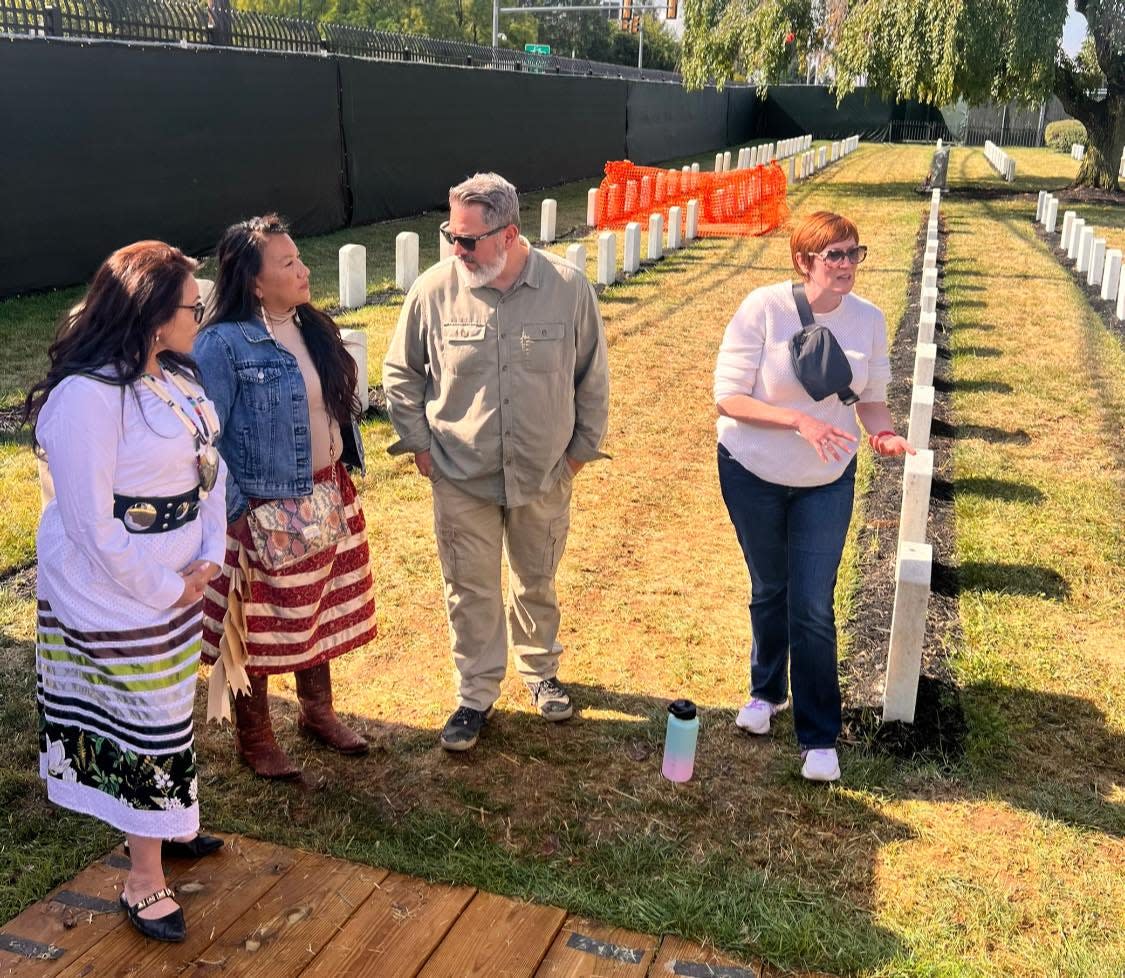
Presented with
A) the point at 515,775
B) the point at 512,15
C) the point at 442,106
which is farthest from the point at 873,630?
the point at 512,15

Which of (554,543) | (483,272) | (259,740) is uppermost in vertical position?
(483,272)

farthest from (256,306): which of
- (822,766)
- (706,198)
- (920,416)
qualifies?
(706,198)

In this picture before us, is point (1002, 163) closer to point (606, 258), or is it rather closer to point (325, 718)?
point (606, 258)

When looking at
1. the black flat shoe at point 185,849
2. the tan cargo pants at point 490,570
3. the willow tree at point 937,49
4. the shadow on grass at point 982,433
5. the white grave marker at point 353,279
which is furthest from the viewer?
the willow tree at point 937,49

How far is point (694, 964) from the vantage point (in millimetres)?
3168

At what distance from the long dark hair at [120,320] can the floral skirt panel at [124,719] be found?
0.56 metres

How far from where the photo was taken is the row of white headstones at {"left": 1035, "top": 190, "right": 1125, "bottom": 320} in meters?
13.8

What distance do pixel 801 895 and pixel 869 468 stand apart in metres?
4.79

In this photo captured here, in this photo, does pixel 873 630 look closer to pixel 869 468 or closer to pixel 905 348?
pixel 869 468

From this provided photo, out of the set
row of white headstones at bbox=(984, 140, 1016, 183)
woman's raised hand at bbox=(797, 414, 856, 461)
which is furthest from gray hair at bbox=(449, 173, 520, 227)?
Answer: row of white headstones at bbox=(984, 140, 1016, 183)

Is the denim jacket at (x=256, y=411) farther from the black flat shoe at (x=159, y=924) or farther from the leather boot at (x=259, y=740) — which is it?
the black flat shoe at (x=159, y=924)

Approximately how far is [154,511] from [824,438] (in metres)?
2.10

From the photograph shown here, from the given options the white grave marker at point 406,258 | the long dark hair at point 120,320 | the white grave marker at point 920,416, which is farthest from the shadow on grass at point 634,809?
the white grave marker at point 406,258

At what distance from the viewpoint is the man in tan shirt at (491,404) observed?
400 centimetres
